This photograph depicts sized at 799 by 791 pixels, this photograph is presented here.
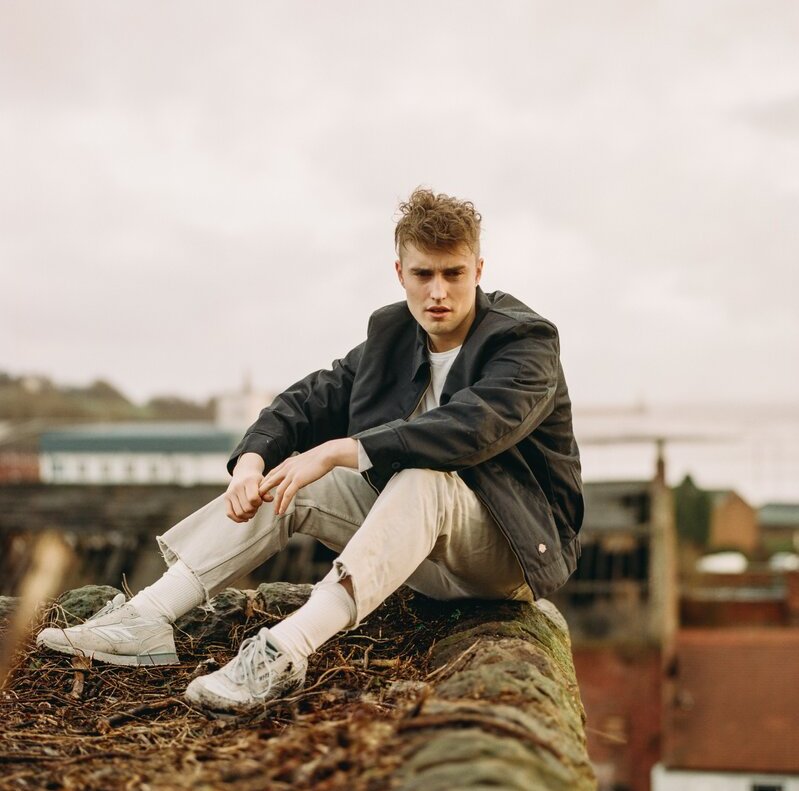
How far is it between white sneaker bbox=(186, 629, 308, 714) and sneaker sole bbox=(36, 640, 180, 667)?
567 millimetres

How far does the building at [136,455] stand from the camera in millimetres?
39094

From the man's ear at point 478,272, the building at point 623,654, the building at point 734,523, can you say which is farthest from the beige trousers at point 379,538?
the building at point 734,523

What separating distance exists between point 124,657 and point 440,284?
1590 millimetres

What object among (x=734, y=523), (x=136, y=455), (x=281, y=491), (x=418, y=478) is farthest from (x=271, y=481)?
(x=136, y=455)

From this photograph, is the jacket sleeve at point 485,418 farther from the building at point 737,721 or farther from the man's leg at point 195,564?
the building at point 737,721

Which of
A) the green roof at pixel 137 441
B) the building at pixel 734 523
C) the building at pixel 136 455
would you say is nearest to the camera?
the building at pixel 734 523

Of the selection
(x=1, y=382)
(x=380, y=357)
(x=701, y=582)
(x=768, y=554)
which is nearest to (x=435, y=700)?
(x=380, y=357)

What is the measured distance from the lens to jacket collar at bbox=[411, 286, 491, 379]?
12.2 feet

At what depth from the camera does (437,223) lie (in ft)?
11.4

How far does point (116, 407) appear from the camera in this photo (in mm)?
53312

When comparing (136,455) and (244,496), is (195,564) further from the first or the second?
(136,455)

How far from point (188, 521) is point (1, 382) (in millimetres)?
49864

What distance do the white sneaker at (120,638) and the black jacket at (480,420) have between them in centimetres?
61

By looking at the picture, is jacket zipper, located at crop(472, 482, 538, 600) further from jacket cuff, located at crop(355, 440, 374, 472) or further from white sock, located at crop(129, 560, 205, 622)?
white sock, located at crop(129, 560, 205, 622)
